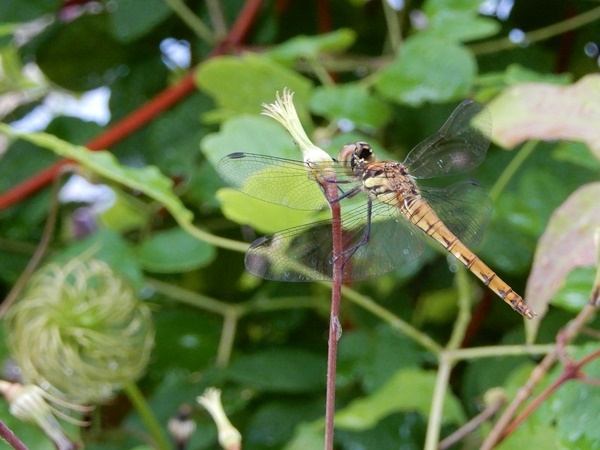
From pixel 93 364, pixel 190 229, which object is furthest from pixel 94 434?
pixel 190 229

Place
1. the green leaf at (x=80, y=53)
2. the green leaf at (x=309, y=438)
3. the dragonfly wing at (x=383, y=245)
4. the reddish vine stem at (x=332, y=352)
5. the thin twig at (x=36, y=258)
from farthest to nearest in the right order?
the green leaf at (x=80, y=53) < the thin twig at (x=36, y=258) < the green leaf at (x=309, y=438) < the dragonfly wing at (x=383, y=245) < the reddish vine stem at (x=332, y=352)

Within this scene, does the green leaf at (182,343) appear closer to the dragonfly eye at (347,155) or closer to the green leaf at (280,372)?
the green leaf at (280,372)

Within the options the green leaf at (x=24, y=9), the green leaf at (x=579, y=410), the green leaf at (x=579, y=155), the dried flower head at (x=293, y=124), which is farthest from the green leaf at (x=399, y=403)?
the green leaf at (x=24, y=9)

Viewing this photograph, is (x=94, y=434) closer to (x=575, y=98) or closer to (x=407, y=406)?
(x=407, y=406)

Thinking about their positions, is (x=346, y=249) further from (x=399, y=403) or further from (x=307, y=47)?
(x=307, y=47)

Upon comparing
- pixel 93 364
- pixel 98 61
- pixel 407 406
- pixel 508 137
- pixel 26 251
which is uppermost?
pixel 98 61

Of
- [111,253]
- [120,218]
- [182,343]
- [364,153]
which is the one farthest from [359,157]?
[120,218]
